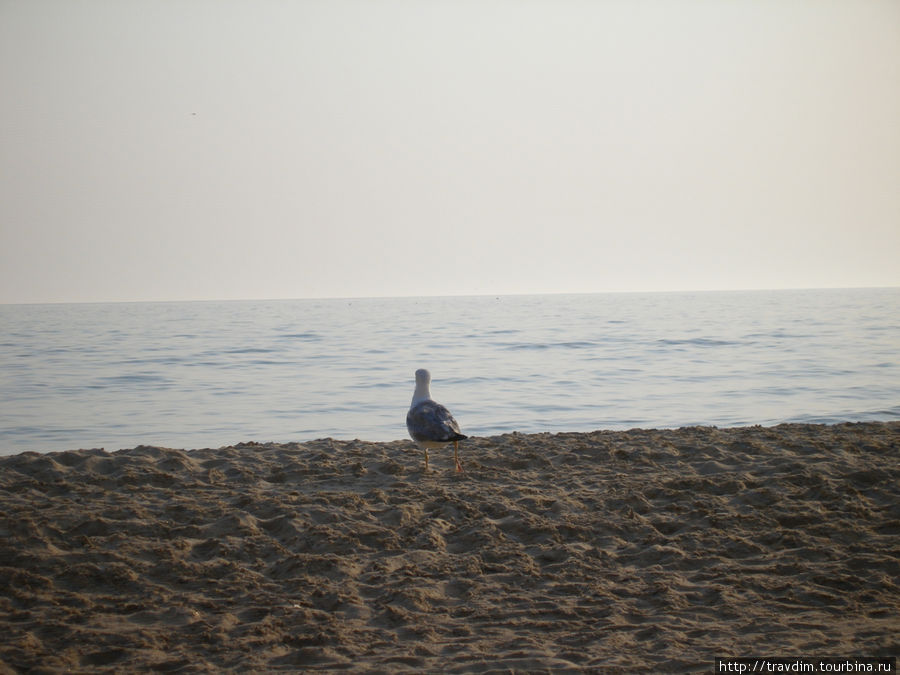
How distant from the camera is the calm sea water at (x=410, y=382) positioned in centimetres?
1304

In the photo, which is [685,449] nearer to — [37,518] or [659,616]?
[659,616]

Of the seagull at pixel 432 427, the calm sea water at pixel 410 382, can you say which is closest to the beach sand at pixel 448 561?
the seagull at pixel 432 427

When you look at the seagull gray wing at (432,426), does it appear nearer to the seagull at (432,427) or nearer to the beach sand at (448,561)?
the seagull at (432,427)

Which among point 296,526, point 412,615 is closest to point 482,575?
point 412,615

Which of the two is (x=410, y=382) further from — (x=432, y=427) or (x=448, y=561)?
(x=448, y=561)

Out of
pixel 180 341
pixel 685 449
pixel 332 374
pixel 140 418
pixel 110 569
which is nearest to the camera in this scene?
pixel 110 569

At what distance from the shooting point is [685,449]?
27.8 feet

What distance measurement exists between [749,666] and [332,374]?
1692 centimetres

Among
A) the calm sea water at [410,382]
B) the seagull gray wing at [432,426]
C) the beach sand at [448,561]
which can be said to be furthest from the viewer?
the calm sea water at [410,382]

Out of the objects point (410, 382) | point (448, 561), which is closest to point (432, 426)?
point (448, 561)

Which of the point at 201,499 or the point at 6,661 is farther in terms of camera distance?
the point at 201,499

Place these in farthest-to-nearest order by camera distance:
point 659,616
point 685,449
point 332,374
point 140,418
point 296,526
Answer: point 332,374 < point 140,418 < point 685,449 < point 296,526 < point 659,616

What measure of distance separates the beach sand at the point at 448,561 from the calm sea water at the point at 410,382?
4.55 m

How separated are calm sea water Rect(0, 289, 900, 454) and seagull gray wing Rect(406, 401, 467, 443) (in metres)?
3.89
